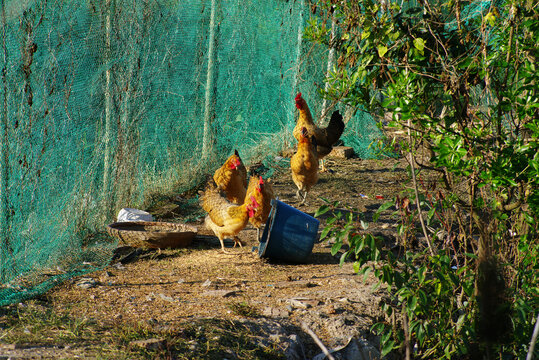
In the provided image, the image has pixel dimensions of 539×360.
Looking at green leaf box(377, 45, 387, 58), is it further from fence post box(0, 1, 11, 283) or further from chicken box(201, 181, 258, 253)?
fence post box(0, 1, 11, 283)

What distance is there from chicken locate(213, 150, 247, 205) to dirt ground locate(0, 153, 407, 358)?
0.47 metres

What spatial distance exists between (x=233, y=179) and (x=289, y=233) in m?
1.52

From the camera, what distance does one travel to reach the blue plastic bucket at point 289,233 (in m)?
4.78

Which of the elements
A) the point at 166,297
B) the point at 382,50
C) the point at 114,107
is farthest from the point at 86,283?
the point at 382,50

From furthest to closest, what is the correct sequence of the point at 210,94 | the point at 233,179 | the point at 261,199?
1. the point at 210,94
2. the point at 233,179
3. the point at 261,199

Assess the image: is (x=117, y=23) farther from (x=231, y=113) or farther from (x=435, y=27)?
(x=435, y=27)

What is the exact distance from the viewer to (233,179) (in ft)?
20.1

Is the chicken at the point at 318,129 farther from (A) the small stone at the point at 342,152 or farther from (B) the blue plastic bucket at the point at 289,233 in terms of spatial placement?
(B) the blue plastic bucket at the point at 289,233

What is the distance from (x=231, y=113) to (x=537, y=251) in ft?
18.3

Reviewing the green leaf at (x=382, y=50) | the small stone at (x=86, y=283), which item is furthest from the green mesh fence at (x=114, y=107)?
the green leaf at (x=382, y=50)

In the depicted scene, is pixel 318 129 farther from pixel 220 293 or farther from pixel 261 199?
pixel 220 293

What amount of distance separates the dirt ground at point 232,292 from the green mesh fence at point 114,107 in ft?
1.24

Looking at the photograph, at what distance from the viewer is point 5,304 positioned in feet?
11.3

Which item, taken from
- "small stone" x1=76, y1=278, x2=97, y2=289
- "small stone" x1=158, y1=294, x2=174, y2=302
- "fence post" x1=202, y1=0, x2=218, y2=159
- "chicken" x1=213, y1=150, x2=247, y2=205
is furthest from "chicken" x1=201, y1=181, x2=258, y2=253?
"fence post" x1=202, y1=0, x2=218, y2=159
